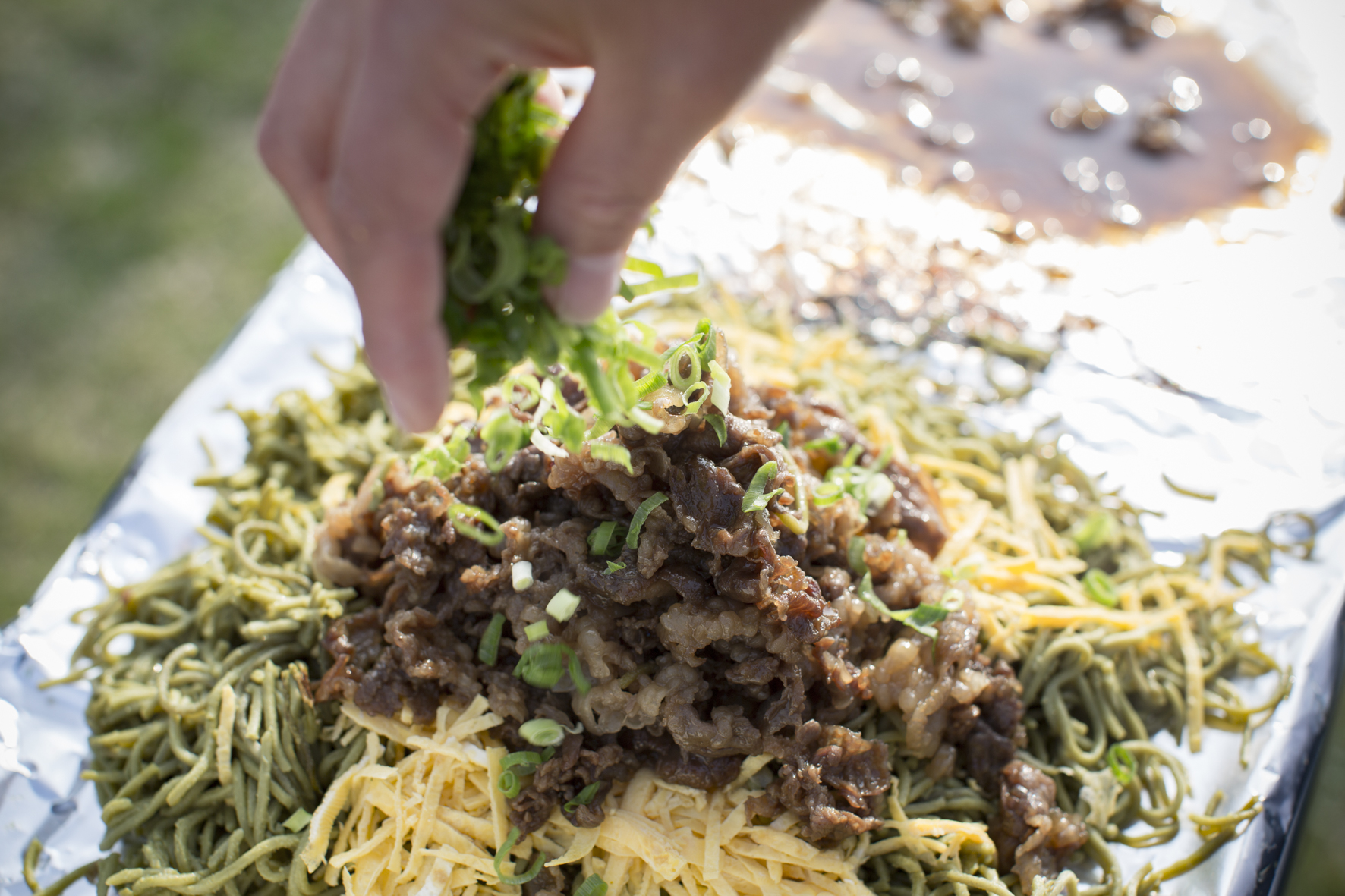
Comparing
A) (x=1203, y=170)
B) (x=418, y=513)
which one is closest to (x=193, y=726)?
(x=418, y=513)

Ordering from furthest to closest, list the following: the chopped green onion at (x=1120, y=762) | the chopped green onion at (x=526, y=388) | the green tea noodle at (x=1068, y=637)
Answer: the chopped green onion at (x=1120, y=762) → the green tea noodle at (x=1068, y=637) → the chopped green onion at (x=526, y=388)

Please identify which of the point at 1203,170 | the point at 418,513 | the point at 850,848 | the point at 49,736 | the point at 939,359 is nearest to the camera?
the point at 850,848

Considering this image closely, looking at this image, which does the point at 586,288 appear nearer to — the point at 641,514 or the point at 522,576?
the point at 641,514

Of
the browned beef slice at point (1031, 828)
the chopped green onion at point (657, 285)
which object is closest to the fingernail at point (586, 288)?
the chopped green onion at point (657, 285)

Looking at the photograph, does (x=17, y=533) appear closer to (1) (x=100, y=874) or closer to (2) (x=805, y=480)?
(1) (x=100, y=874)

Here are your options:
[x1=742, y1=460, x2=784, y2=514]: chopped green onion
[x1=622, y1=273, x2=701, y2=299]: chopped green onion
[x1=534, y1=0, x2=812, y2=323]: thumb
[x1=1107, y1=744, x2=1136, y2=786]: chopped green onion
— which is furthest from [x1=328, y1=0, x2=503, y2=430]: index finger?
[x1=1107, y1=744, x2=1136, y2=786]: chopped green onion

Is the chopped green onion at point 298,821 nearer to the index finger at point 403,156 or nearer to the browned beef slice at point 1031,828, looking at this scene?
the index finger at point 403,156
